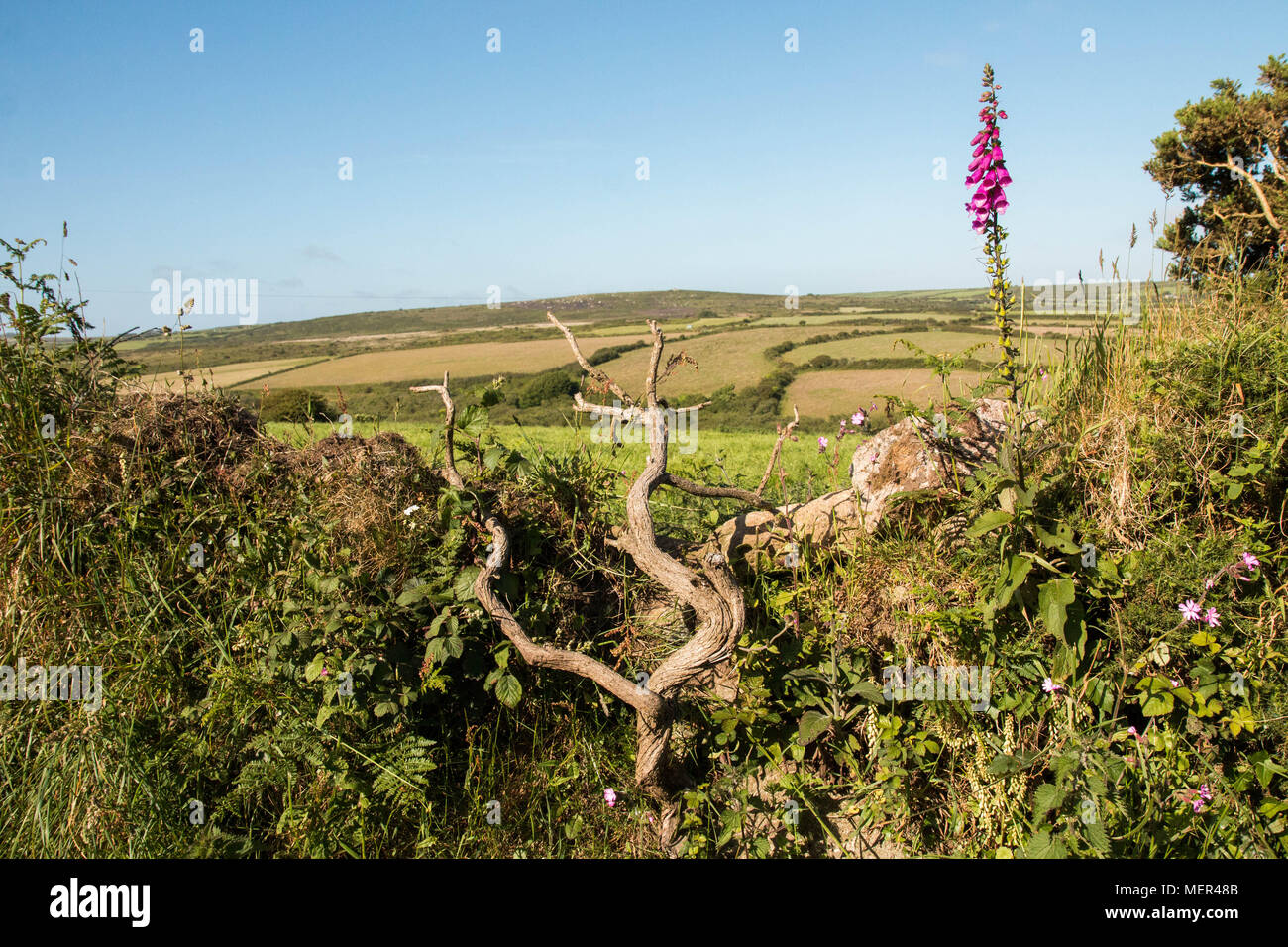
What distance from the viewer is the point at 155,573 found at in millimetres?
3852

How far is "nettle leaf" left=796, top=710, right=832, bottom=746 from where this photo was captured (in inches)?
129

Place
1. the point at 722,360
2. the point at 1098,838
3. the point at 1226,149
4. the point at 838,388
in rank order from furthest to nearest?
1. the point at 722,360
2. the point at 838,388
3. the point at 1226,149
4. the point at 1098,838

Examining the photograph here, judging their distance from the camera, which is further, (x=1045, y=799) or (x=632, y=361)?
(x=632, y=361)

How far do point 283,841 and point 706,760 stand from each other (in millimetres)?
1997

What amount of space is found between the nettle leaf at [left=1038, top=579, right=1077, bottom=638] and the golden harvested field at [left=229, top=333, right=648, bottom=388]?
11.4 metres

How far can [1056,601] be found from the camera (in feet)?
10.1

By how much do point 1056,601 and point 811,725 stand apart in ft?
3.93

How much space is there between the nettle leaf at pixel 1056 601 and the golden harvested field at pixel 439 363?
449 inches

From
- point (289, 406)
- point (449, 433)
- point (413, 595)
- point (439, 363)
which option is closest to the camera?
point (413, 595)

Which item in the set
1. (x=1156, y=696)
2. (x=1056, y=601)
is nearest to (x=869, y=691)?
(x=1056, y=601)

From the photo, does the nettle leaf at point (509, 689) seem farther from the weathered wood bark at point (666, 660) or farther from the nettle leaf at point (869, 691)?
the nettle leaf at point (869, 691)

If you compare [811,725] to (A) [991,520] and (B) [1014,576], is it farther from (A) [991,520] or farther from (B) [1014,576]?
(A) [991,520]

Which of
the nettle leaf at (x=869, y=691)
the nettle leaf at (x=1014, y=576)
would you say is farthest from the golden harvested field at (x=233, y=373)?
the nettle leaf at (x=1014, y=576)

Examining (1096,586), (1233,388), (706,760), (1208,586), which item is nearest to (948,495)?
(1096,586)
